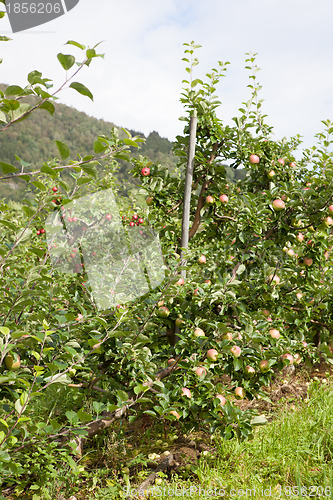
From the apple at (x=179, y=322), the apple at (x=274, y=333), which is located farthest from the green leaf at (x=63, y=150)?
the apple at (x=274, y=333)

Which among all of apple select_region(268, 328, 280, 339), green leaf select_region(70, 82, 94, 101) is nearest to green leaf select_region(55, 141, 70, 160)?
green leaf select_region(70, 82, 94, 101)

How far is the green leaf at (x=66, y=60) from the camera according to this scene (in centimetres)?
131

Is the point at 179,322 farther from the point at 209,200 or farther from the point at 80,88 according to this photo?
the point at 80,88

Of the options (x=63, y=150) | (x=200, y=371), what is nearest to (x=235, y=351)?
(x=200, y=371)

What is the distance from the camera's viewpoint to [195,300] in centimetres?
266

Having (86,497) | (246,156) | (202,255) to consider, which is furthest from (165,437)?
(246,156)

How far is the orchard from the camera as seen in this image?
2328 mm

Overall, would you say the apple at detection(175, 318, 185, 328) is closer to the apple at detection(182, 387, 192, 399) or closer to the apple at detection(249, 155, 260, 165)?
the apple at detection(182, 387, 192, 399)

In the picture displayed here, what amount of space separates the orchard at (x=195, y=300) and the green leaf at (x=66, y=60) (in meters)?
0.76

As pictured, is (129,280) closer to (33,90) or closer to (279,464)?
(279,464)

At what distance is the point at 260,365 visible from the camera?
268 centimetres

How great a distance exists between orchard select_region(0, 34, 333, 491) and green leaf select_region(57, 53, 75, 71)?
2.50 feet

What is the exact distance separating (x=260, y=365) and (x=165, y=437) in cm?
82

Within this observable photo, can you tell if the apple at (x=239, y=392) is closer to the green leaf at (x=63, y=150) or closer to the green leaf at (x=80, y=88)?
the green leaf at (x=63, y=150)
